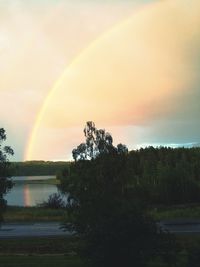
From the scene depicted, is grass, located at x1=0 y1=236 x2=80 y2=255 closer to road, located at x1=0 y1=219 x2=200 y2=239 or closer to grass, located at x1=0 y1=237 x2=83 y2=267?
grass, located at x1=0 y1=237 x2=83 y2=267

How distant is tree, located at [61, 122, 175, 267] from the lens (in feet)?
51.7

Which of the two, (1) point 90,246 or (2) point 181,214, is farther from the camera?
(2) point 181,214

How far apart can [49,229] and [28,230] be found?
5.04ft

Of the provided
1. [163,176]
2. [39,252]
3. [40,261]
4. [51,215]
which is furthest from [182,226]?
[163,176]

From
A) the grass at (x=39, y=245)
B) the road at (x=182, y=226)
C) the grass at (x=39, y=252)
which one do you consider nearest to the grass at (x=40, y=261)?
the grass at (x=39, y=252)

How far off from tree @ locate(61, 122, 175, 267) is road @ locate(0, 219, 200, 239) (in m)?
12.2

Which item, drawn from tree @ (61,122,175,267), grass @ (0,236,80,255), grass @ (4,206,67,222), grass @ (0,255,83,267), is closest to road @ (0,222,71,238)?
grass @ (0,236,80,255)

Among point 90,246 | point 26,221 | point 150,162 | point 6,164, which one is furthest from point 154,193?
point 90,246

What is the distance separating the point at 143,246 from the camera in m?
15.9

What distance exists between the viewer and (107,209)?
16453mm

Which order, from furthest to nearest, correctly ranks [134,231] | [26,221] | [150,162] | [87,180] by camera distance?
[150,162]
[26,221]
[87,180]
[134,231]

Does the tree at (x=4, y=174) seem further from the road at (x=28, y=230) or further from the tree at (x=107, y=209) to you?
the road at (x=28, y=230)

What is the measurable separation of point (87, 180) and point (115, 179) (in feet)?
3.74

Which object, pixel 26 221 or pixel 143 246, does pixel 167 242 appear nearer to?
pixel 143 246
